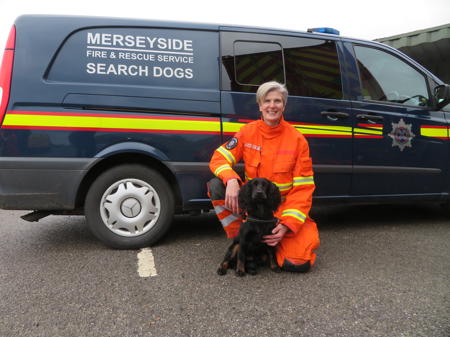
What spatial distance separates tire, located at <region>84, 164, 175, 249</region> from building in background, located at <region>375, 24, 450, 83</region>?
10301mm

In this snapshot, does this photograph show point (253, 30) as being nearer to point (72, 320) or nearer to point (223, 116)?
point (223, 116)

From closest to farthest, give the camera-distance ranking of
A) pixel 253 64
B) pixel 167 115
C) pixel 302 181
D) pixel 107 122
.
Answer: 1. pixel 302 181
2. pixel 107 122
3. pixel 167 115
4. pixel 253 64

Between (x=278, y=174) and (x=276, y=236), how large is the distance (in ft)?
1.52

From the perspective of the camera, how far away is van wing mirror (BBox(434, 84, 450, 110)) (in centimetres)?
335

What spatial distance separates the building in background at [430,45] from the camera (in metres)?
9.76

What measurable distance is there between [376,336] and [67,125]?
2437 mm

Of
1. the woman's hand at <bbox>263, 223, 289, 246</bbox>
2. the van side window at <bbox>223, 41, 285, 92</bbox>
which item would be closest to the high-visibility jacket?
the woman's hand at <bbox>263, 223, 289, 246</bbox>

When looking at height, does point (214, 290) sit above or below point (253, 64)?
below

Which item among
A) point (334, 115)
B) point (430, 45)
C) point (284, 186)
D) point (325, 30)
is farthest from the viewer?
point (430, 45)

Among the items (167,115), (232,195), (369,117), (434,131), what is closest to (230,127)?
(167,115)

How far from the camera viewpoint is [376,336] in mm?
1600

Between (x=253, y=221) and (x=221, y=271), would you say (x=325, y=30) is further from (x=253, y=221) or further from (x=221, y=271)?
(x=221, y=271)

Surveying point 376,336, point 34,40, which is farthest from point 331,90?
point 34,40

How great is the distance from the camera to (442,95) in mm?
3393
